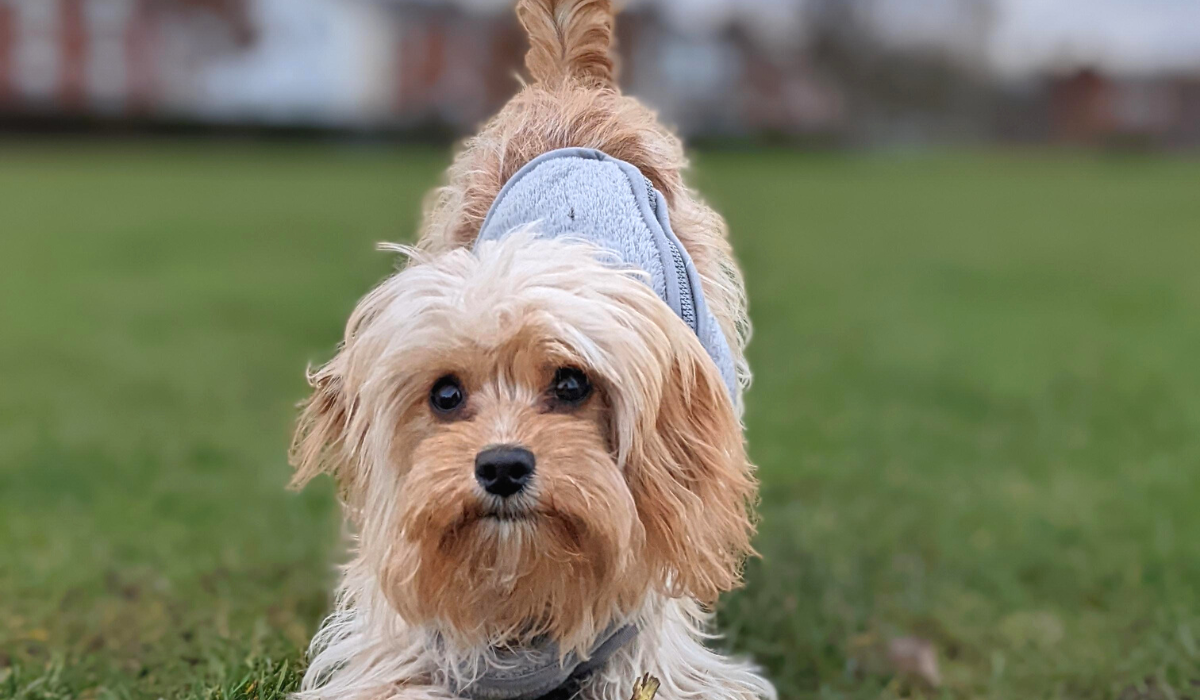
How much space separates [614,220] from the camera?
294cm

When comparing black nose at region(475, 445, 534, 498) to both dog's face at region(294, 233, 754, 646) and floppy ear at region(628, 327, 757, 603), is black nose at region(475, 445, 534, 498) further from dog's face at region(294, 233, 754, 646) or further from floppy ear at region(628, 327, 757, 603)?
floppy ear at region(628, 327, 757, 603)

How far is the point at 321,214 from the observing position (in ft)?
62.4

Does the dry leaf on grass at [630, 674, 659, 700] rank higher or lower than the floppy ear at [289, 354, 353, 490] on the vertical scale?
lower

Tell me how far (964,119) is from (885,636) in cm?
6217

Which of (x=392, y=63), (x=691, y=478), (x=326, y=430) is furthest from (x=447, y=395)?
(x=392, y=63)

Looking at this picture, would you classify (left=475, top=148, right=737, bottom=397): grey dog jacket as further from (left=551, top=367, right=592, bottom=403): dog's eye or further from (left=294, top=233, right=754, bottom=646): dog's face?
(left=551, top=367, right=592, bottom=403): dog's eye

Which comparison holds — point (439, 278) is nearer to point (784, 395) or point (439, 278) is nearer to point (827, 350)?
point (784, 395)

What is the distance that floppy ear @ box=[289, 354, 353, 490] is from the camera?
2760mm

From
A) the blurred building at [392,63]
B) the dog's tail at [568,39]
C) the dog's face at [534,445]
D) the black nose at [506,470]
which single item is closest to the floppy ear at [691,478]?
the dog's face at [534,445]

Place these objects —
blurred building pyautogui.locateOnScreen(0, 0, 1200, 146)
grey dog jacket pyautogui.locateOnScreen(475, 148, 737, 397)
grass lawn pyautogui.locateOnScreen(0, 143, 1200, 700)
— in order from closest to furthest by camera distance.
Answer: grey dog jacket pyautogui.locateOnScreen(475, 148, 737, 397), grass lawn pyautogui.locateOnScreen(0, 143, 1200, 700), blurred building pyautogui.locateOnScreen(0, 0, 1200, 146)

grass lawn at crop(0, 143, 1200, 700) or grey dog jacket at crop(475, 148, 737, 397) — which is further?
grass lawn at crop(0, 143, 1200, 700)

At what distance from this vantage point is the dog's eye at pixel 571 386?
251 centimetres

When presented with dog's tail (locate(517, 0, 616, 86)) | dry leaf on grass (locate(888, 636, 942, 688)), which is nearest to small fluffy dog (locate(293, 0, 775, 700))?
dry leaf on grass (locate(888, 636, 942, 688))

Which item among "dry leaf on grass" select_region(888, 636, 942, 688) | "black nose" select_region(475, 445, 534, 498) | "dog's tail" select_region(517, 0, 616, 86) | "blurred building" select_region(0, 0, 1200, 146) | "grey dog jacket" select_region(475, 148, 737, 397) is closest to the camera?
"black nose" select_region(475, 445, 534, 498)
